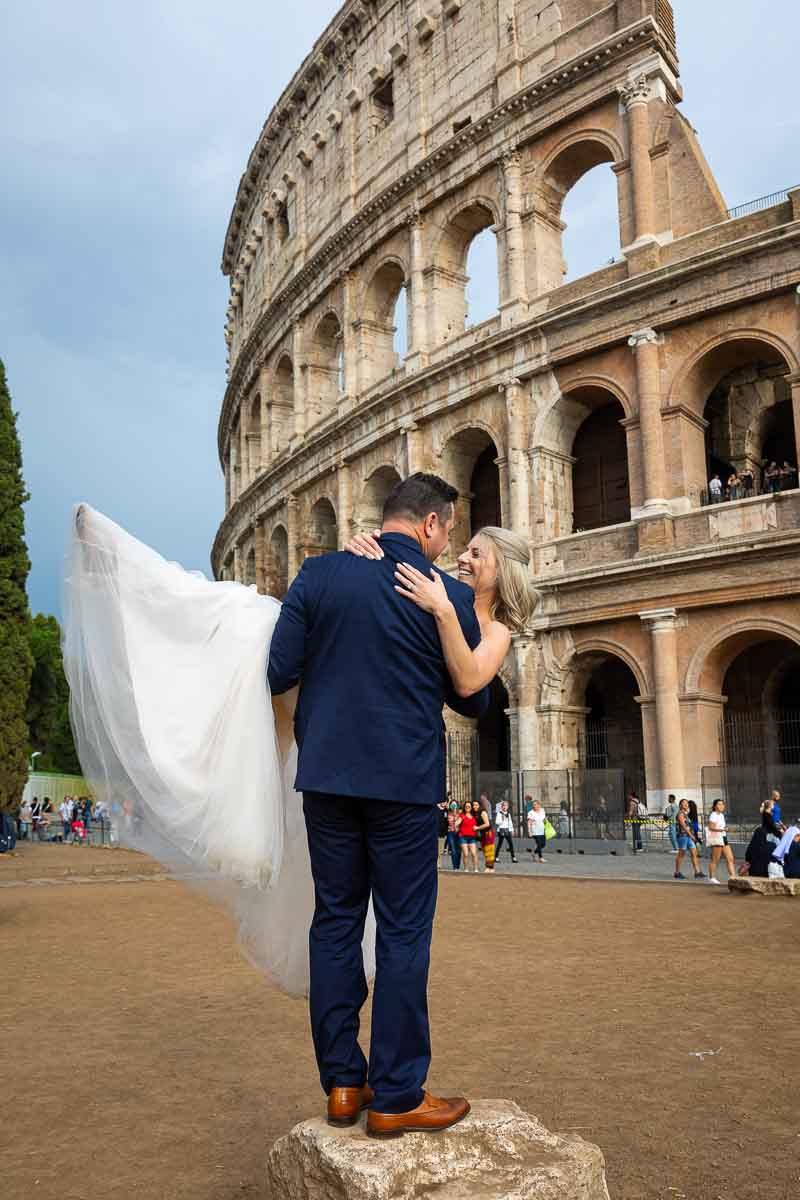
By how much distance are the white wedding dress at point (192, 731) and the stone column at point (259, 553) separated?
2771 cm

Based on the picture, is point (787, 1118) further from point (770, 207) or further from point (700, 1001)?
point (770, 207)

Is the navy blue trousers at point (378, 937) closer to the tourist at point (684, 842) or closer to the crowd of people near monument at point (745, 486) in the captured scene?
the tourist at point (684, 842)

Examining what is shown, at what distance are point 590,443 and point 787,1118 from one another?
19962 millimetres

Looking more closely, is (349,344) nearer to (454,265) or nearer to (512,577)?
(454,265)

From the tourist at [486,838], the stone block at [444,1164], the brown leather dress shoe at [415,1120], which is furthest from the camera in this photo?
the tourist at [486,838]

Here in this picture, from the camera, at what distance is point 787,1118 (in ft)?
10.9

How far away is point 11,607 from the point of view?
20.9 m

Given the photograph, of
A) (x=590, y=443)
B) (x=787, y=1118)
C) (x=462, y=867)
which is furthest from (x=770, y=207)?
(x=787, y=1118)

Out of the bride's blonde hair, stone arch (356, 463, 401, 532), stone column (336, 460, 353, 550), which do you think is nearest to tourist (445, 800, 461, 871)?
stone arch (356, 463, 401, 532)

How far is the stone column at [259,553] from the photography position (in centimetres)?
3103

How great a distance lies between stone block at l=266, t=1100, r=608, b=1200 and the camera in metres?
2.21

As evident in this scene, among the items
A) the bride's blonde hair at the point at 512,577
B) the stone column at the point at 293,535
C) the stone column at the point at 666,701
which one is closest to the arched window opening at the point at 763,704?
the stone column at the point at 666,701

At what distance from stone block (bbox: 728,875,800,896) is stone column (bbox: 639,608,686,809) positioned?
257 inches

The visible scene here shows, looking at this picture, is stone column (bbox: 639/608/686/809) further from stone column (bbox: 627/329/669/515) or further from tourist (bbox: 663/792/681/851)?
stone column (bbox: 627/329/669/515)
